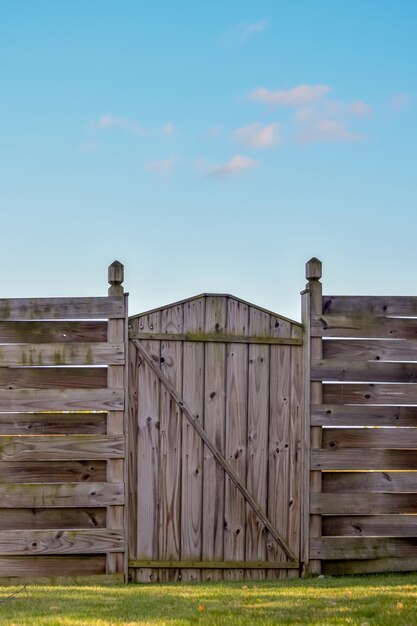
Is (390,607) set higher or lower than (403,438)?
lower

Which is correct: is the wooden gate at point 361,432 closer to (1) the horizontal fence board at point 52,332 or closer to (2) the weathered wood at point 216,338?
(2) the weathered wood at point 216,338

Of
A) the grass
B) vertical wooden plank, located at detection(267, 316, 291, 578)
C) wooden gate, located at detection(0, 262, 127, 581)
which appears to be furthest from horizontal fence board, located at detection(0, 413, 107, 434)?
vertical wooden plank, located at detection(267, 316, 291, 578)

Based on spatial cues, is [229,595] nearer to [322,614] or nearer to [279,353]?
[322,614]

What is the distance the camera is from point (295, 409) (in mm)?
8852

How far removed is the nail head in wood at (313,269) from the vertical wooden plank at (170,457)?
4.50 ft

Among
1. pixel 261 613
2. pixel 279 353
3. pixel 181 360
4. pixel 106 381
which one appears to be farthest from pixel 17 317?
pixel 261 613

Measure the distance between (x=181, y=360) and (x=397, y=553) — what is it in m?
2.85

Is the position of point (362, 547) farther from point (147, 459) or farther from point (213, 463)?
point (147, 459)

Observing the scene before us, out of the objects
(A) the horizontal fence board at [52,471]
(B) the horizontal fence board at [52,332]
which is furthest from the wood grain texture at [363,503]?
(B) the horizontal fence board at [52,332]

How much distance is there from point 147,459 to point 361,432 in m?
2.11

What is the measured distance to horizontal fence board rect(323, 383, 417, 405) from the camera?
893 centimetres

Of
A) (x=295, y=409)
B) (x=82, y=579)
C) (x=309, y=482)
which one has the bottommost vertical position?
(x=82, y=579)

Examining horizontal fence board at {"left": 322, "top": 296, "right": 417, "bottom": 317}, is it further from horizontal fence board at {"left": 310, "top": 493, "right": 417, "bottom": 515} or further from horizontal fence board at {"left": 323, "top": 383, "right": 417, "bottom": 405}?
horizontal fence board at {"left": 310, "top": 493, "right": 417, "bottom": 515}

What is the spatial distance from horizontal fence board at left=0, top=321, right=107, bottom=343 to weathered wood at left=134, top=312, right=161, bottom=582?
39 centimetres
